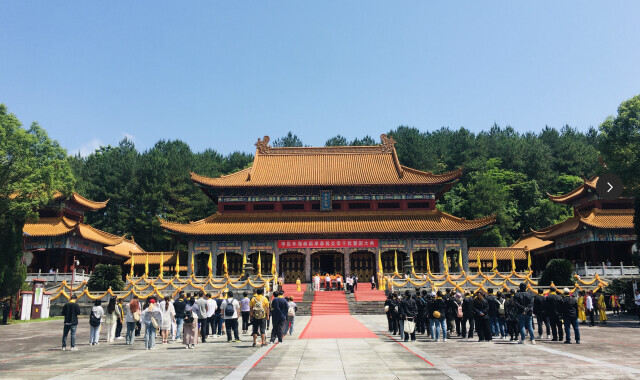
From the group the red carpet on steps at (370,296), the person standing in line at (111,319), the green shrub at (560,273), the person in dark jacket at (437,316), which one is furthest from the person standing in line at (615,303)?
the person standing in line at (111,319)

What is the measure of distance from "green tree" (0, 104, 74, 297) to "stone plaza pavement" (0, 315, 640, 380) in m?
11.0

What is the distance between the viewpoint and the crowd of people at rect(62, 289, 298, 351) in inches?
526

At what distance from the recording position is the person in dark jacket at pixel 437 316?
1418cm

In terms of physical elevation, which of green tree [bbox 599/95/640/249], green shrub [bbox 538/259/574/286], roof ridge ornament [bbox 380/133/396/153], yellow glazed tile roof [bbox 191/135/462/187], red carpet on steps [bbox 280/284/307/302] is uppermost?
roof ridge ornament [bbox 380/133/396/153]

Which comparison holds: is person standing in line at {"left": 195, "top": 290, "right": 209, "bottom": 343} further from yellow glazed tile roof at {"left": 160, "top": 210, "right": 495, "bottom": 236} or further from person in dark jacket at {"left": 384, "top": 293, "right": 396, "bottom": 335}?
yellow glazed tile roof at {"left": 160, "top": 210, "right": 495, "bottom": 236}

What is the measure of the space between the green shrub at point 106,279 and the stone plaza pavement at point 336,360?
50.6ft

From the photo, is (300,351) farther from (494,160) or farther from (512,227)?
(494,160)

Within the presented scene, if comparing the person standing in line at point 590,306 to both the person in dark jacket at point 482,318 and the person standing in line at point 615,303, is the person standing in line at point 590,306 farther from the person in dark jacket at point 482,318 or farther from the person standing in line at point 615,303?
the person in dark jacket at point 482,318

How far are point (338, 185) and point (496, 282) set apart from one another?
15.6 meters

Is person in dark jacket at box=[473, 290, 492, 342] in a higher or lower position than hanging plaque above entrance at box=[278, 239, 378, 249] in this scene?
lower

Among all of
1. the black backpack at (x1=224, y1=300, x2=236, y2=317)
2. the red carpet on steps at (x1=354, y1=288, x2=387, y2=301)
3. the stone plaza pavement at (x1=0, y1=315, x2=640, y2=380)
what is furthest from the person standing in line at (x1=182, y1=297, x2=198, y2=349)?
the red carpet on steps at (x1=354, y1=288, x2=387, y2=301)

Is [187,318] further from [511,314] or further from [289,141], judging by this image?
[289,141]

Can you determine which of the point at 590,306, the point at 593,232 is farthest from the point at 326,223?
the point at 590,306

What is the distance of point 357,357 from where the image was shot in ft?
34.6
